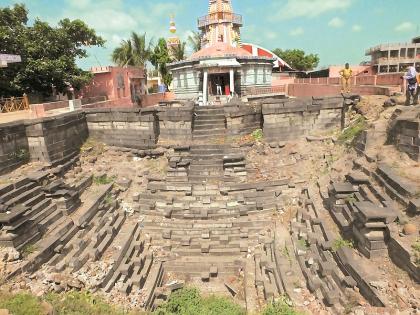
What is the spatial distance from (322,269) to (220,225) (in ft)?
13.7

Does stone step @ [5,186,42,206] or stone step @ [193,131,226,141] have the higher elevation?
stone step @ [193,131,226,141]

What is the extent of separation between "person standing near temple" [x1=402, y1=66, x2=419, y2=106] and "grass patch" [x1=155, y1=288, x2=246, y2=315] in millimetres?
9373

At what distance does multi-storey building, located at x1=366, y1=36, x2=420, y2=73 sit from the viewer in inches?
1393

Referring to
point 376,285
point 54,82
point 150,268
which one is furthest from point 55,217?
point 54,82

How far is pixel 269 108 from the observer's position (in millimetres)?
13398

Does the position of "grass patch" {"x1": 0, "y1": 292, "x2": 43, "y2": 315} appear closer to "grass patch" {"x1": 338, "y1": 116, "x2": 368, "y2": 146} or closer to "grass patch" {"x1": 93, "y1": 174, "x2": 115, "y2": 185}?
"grass patch" {"x1": 93, "y1": 174, "x2": 115, "y2": 185}

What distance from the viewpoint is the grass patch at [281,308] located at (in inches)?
269

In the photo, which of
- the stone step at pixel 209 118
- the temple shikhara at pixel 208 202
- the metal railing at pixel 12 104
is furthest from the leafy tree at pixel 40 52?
the stone step at pixel 209 118

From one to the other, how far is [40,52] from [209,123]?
11474mm

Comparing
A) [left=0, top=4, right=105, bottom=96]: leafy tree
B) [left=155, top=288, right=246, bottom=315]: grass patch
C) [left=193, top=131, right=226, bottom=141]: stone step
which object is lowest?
[left=155, top=288, right=246, bottom=315]: grass patch

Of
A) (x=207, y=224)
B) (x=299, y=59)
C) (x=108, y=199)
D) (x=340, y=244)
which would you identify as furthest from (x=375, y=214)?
(x=299, y=59)

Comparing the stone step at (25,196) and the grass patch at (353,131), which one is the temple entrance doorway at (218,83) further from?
the stone step at (25,196)

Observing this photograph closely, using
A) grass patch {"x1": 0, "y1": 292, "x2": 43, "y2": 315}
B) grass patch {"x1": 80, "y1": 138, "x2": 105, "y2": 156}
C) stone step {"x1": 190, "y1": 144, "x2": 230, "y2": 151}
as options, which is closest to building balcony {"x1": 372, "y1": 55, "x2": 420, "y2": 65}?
stone step {"x1": 190, "y1": 144, "x2": 230, "y2": 151}

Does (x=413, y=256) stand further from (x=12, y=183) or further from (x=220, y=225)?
(x=12, y=183)
